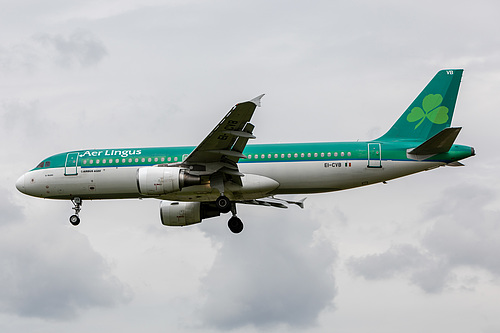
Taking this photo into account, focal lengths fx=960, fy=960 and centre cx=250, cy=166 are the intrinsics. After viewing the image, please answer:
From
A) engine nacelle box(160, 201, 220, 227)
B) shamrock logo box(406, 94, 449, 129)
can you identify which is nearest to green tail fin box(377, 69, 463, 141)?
shamrock logo box(406, 94, 449, 129)

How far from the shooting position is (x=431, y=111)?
51500 mm

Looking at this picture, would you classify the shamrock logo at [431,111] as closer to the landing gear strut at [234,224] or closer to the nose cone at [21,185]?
the landing gear strut at [234,224]

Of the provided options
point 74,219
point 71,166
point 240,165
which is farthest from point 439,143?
point 74,219

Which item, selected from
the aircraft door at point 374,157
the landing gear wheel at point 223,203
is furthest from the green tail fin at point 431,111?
the landing gear wheel at point 223,203

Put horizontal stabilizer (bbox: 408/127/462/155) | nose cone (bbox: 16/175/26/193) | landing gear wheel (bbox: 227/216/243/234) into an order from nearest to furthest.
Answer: horizontal stabilizer (bbox: 408/127/462/155) → landing gear wheel (bbox: 227/216/243/234) → nose cone (bbox: 16/175/26/193)

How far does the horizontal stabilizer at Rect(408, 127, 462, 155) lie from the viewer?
4688cm

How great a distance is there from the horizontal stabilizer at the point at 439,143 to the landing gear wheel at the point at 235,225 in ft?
33.2

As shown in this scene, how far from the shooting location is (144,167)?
4853cm

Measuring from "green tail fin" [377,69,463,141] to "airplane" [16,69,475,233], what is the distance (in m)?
0.05

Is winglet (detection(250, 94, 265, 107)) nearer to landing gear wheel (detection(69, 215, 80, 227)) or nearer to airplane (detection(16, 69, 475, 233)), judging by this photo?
airplane (detection(16, 69, 475, 233))

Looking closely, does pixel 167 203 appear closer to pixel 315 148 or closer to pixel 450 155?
pixel 315 148

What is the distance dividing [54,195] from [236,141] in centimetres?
1173

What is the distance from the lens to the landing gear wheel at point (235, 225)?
52.2m

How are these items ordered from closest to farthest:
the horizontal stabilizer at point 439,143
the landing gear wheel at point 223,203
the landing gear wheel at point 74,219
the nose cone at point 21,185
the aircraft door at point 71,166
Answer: the horizontal stabilizer at point 439,143 → the landing gear wheel at point 223,203 → the aircraft door at point 71,166 → the landing gear wheel at point 74,219 → the nose cone at point 21,185
